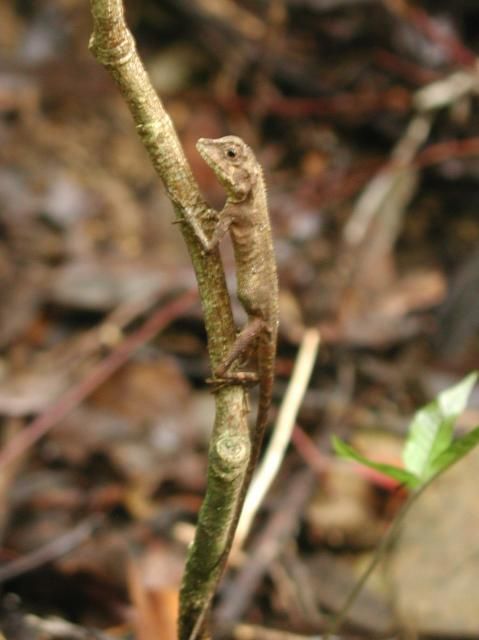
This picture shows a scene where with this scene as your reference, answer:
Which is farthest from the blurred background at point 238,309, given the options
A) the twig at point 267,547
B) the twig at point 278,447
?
the twig at point 278,447

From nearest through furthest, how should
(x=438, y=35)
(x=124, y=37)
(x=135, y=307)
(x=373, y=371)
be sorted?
(x=124, y=37), (x=135, y=307), (x=373, y=371), (x=438, y=35)

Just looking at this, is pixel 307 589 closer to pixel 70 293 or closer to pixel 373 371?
pixel 373 371

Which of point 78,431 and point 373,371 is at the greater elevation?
point 373,371

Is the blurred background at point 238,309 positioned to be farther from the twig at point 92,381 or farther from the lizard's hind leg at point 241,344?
the lizard's hind leg at point 241,344

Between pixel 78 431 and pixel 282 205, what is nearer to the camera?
pixel 78 431

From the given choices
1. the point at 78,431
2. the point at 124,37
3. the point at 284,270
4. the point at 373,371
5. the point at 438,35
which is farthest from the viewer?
the point at 438,35

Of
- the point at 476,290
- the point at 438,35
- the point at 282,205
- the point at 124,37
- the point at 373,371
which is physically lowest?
the point at 124,37

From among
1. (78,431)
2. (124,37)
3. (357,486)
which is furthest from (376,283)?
(124,37)
